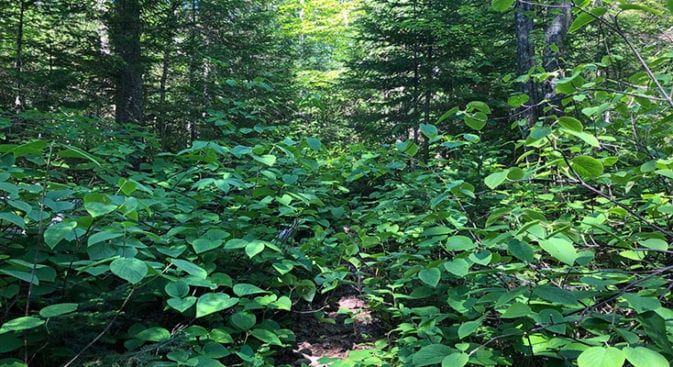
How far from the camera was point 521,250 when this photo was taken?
1.28 metres

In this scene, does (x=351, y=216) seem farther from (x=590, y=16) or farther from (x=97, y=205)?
(x=590, y=16)

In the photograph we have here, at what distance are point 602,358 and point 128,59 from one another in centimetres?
870

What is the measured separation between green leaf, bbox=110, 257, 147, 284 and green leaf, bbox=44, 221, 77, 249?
1.12ft

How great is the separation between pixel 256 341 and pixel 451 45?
7603 mm

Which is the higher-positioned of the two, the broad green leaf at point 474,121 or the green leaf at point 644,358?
the broad green leaf at point 474,121

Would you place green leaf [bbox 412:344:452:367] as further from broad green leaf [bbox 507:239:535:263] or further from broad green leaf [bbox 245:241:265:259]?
broad green leaf [bbox 245:241:265:259]

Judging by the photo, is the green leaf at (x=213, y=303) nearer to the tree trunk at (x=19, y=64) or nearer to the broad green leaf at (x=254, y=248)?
the broad green leaf at (x=254, y=248)

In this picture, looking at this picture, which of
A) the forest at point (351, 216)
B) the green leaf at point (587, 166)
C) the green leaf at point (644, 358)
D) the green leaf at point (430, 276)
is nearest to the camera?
the green leaf at point (644, 358)

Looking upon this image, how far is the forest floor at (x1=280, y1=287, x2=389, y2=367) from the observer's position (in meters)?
2.66

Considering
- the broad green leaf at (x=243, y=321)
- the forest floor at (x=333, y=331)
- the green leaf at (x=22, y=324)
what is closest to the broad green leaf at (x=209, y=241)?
the broad green leaf at (x=243, y=321)

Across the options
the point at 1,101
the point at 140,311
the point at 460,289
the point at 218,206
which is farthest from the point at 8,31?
the point at 460,289

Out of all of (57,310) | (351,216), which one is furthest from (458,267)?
(351,216)

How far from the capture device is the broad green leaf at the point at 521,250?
1.24 m

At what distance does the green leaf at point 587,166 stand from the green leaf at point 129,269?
5.20 ft
